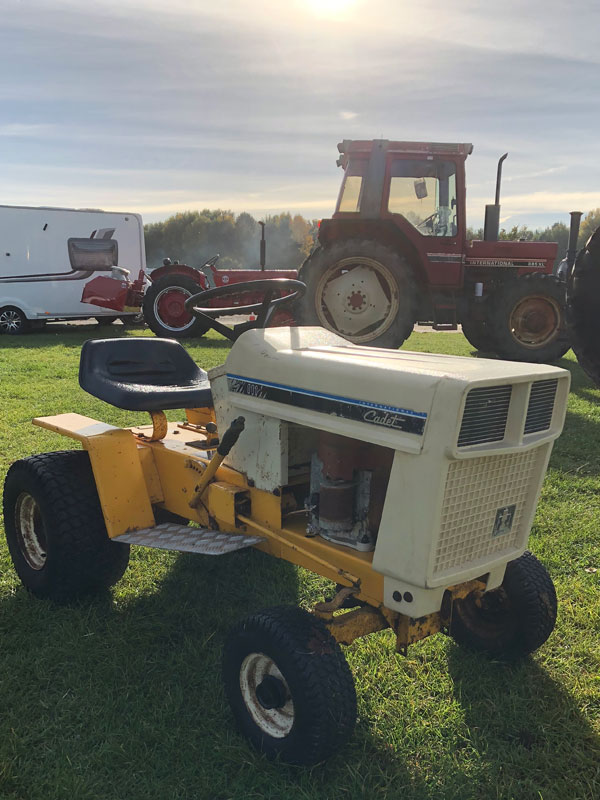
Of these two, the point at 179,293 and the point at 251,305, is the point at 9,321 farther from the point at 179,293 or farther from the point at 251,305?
the point at 251,305

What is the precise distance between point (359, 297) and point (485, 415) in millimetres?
5766

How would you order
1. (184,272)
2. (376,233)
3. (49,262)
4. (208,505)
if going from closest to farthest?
(208,505), (376,233), (184,272), (49,262)

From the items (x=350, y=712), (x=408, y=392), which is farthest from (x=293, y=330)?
(x=350, y=712)

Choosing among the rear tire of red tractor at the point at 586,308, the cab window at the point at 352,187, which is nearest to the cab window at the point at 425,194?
the cab window at the point at 352,187

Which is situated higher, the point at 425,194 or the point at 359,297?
the point at 425,194

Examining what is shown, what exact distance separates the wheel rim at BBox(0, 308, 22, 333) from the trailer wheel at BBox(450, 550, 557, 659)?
441 inches

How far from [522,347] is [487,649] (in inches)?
241

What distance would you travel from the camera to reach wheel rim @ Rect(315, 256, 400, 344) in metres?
7.29

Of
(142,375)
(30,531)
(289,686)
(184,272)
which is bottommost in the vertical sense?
(30,531)

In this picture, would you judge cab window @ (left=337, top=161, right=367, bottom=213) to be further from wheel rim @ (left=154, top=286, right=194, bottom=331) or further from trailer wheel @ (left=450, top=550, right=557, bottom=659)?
trailer wheel @ (left=450, top=550, right=557, bottom=659)

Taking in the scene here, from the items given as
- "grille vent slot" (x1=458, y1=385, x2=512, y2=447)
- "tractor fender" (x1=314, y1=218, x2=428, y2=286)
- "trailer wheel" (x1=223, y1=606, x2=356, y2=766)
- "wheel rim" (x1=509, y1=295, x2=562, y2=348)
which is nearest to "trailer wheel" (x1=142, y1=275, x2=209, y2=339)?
"tractor fender" (x1=314, y1=218, x2=428, y2=286)

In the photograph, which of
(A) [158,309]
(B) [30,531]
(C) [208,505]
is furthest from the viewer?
(A) [158,309]

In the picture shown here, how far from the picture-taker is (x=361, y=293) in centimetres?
735

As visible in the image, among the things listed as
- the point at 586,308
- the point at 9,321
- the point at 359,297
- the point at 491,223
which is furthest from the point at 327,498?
the point at 9,321
